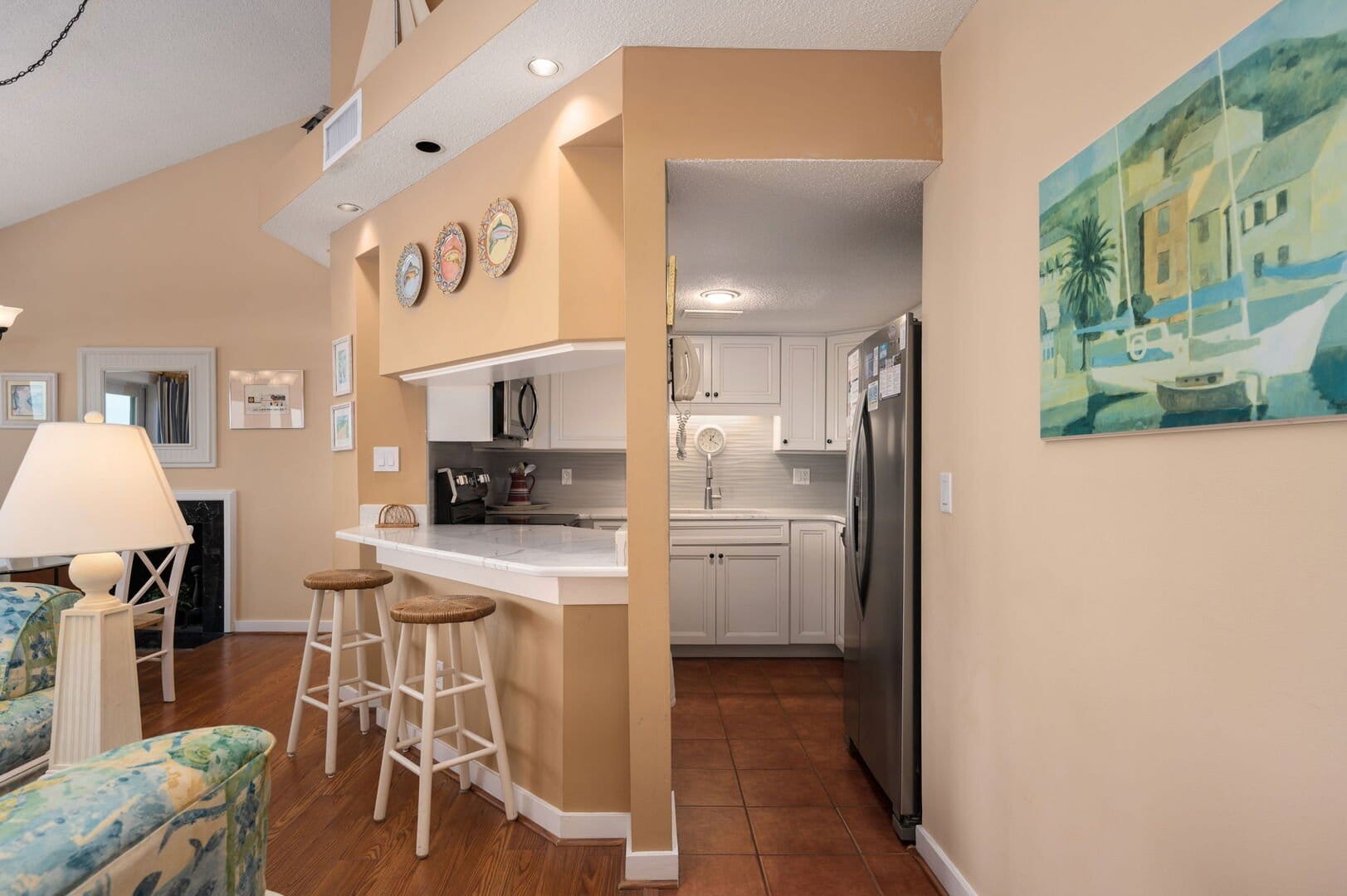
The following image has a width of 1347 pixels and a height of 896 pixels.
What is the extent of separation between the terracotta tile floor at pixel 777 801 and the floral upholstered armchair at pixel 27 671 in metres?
2.02

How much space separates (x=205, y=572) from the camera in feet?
16.4

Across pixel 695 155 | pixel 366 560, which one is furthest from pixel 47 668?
pixel 695 155

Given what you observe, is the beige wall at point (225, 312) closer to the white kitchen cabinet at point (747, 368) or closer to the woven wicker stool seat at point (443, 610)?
the white kitchen cabinet at point (747, 368)

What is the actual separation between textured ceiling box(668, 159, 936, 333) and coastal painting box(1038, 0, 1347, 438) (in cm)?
96

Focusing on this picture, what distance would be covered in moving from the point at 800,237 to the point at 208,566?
4682 mm

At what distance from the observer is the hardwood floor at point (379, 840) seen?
2.09 m

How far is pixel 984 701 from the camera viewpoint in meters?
1.84

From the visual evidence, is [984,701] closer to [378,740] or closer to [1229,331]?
[1229,331]

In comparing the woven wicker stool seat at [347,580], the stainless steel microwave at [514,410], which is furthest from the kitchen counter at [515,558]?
the stainless steel microwave at [514,410]

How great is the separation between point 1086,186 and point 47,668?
11.0ft

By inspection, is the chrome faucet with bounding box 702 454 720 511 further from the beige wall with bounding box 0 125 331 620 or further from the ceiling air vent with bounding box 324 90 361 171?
the ceiling air vent with bounding box 324 90 361 171

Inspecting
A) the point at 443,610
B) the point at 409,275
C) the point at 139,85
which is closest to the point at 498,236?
the point at 409,275

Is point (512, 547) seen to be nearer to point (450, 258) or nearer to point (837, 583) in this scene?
point (450, 258)

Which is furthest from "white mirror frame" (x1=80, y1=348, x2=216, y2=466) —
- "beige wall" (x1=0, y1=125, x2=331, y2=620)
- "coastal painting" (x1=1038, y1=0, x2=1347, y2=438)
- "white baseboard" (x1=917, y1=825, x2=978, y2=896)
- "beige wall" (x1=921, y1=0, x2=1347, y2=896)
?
"coastal painting" (x1=1038, y1=0, x2=1347, y2=438)
